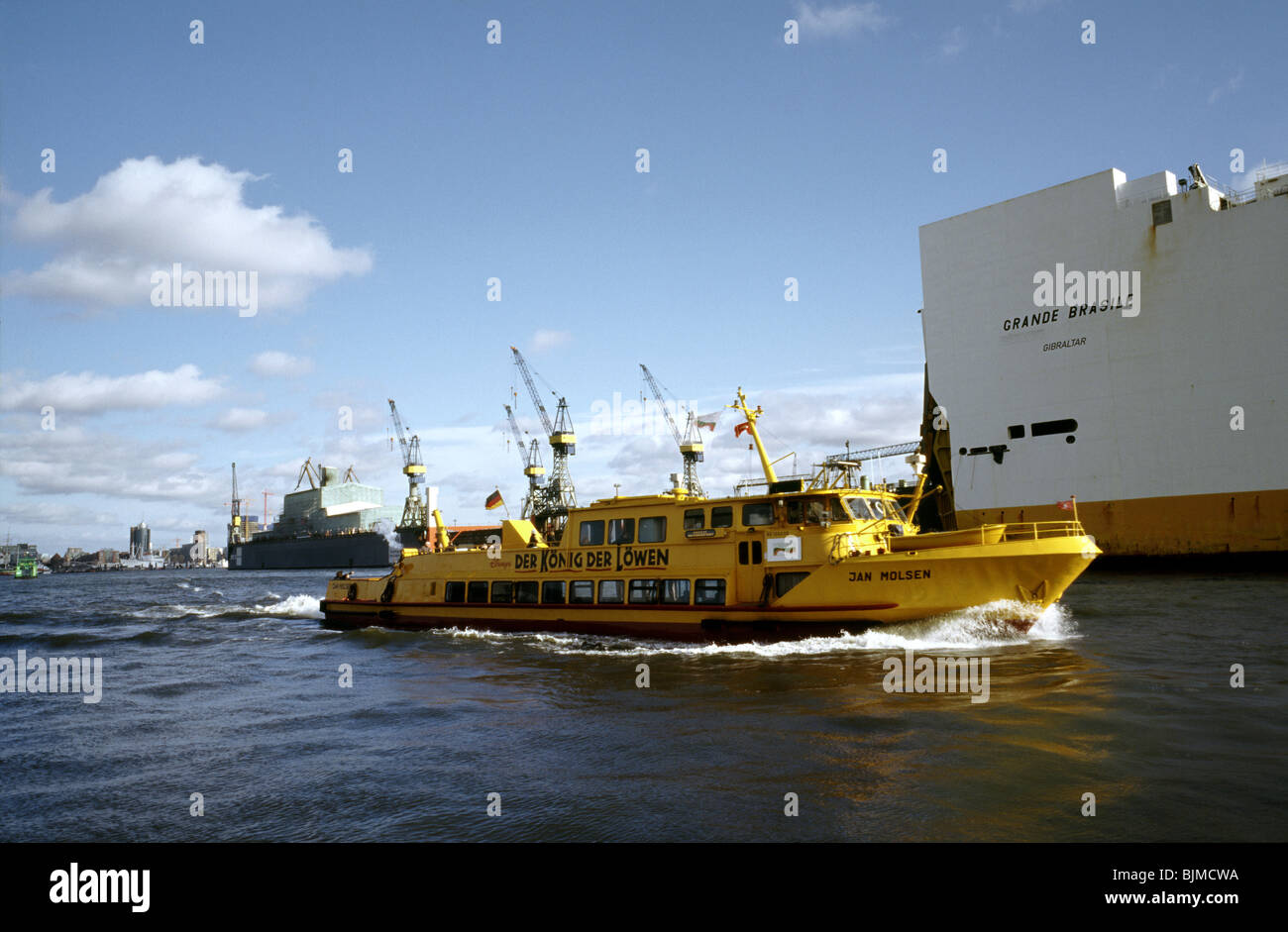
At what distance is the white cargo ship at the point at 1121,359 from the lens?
114 feet

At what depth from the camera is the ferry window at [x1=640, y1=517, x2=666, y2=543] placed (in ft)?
71.4

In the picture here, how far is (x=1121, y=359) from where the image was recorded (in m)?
38.1

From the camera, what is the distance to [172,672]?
20.7 meters

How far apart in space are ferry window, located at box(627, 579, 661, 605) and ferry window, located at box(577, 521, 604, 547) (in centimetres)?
187

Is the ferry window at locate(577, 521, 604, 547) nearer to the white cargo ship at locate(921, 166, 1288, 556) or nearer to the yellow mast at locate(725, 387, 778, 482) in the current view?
the yellow mast at locate(725, 387, 778, 482)

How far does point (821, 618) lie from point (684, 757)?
8.95m

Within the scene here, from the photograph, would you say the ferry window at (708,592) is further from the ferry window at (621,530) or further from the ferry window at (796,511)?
the ferry window at (621,530)

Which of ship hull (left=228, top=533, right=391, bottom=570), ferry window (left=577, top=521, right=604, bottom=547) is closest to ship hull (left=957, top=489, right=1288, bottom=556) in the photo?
ferry window (left=577, top=521, right=604, bottom=547)

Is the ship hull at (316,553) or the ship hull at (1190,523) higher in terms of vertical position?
the ship hull at (1190,523)

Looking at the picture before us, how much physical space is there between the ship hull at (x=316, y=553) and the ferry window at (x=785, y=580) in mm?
108424

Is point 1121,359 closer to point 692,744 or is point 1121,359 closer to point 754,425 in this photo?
point 754,425

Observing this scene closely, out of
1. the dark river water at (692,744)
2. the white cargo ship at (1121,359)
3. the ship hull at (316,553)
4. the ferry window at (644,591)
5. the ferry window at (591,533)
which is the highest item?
the white cargo ship at (1121,359)

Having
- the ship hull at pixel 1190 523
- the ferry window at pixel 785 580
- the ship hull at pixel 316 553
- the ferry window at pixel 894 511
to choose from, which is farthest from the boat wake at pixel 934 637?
the ship hull at pixel 316 553
